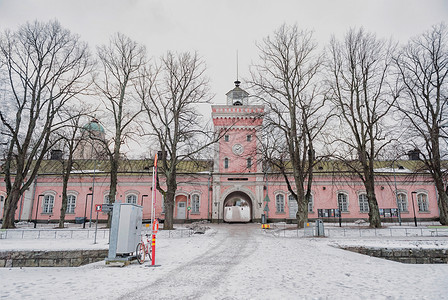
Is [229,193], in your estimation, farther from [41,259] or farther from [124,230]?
[124,230]

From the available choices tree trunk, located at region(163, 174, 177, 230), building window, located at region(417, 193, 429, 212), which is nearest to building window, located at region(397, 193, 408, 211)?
building window, located at region(417, 193, 429, 212)

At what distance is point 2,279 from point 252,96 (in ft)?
59.4

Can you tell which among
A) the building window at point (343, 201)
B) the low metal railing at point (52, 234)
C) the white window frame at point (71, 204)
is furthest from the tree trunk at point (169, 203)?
the building window at point (343, 201)

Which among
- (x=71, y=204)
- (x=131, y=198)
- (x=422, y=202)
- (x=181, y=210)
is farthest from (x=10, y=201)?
(x=422, y=202)

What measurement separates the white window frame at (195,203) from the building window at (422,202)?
86.7 feet

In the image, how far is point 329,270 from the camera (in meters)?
7.61

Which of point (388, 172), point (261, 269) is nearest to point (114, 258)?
point (261, 269)

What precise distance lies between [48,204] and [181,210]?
1592 cm

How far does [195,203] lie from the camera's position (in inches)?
1378

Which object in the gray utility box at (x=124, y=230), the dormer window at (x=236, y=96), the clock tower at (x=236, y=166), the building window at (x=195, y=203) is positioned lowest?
the gray utility box at (x=124, y=230)

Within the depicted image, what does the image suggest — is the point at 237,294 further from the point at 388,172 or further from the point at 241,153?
the point at 388,172

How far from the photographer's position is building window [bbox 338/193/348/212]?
34906mm

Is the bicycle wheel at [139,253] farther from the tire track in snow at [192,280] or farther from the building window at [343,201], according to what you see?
the building window at [343,201]

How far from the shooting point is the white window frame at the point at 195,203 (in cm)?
3484
